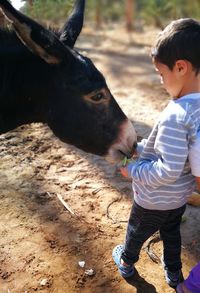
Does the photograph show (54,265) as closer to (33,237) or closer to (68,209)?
(33,237)

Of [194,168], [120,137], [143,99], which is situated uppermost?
[194,168]

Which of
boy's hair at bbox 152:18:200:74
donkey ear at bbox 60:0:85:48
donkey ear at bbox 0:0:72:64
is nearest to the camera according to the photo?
boy's hair at bbox 152:18:200:74

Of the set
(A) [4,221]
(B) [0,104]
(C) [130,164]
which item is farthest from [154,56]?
(A) [4,221]

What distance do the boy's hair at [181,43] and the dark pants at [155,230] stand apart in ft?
2.97

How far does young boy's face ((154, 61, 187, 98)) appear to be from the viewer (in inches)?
87.1

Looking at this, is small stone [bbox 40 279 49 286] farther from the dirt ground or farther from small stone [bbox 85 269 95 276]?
small stone [bbox 85 269 95 276]

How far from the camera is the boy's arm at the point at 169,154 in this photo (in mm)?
2154

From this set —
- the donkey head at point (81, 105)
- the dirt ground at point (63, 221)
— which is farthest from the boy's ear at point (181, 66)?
the dirt ground at point (63, 221)

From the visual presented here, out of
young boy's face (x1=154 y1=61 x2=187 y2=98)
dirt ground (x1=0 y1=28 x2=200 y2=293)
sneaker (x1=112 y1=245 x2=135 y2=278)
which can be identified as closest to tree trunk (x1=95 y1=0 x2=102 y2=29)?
dirt ground (x1=0 y1=28 x2=200 y2=293)

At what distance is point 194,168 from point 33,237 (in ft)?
5.30

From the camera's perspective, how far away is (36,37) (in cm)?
244

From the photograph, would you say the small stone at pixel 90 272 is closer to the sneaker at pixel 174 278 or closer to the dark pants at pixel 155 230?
the dark pants at pixel 155 230

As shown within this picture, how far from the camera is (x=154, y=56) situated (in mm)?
2254

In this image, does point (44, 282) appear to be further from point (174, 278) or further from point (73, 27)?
point (73, 27)
